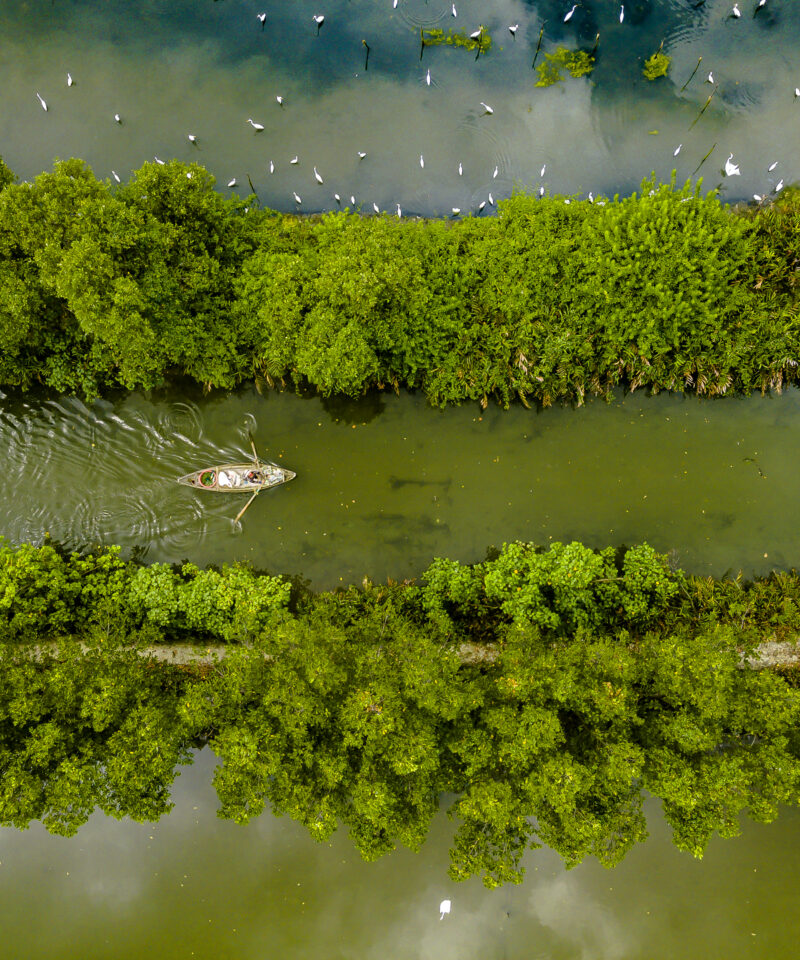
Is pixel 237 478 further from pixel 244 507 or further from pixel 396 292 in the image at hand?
pixel 396 292

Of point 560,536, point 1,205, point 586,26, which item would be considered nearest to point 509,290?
point 560,536

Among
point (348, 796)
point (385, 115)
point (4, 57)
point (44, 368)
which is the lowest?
point (348, 796)

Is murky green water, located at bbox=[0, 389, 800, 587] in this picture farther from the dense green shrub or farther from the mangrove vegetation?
the mangrove vegetation

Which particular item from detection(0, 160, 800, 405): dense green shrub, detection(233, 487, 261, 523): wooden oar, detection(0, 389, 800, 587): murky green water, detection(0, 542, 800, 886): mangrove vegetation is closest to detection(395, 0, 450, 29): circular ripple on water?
detection(0, 160, 800, 405): dense green shrub

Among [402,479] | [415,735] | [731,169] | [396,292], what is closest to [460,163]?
[396,292]

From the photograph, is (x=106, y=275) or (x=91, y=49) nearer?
(x=106, y=275)

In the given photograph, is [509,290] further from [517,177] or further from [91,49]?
[91,49]
